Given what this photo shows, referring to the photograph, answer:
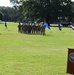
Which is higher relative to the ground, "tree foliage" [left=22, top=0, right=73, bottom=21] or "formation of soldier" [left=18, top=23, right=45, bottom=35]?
"tree foliage" [left=22, top=0, right=73, bottom=21]

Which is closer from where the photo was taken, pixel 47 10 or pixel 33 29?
pixel 33 29

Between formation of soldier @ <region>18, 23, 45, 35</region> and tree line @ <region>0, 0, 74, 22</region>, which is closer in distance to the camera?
formation of soldier @ <region>18, 23, 45, 35</region>

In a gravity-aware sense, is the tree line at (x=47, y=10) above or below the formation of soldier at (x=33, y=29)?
above

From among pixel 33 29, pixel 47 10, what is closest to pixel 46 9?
pixel 47 10

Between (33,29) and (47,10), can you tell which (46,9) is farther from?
(33,29)

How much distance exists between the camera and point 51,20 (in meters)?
108

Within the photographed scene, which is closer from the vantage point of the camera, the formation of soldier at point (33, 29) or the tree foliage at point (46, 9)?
the formation of soldier at point (33, 29)

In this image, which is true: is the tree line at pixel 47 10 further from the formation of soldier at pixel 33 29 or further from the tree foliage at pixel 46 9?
the formation of soldier at pixel 33 29

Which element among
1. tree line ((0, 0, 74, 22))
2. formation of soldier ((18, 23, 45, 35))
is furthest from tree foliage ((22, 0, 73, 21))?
formation of soldier ((18, 23, 45, 35))

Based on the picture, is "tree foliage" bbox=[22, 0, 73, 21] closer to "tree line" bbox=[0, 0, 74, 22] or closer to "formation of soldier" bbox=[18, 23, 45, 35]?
"tree line" bbox=[0, 0, 74, 22]

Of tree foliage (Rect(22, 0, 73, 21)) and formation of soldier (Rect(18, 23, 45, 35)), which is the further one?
tree foliage (Rect(22, 0, 73, 21))

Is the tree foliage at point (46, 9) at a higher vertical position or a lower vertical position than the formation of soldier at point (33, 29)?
higher

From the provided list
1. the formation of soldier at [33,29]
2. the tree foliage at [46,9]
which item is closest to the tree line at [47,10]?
the tree foliage at [46,9]

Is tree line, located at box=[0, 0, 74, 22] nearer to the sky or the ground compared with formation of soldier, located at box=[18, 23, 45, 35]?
nearer to the sky
